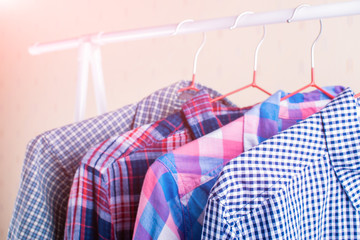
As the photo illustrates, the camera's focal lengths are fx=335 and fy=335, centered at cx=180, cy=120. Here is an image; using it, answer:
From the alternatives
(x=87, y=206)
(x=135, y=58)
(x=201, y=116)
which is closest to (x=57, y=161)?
(x=87, y=206)

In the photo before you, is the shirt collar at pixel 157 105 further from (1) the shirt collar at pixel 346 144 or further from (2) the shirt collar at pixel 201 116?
(1) the shirt collar at pixel 346 144

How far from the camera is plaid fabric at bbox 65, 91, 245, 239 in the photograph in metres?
0.52

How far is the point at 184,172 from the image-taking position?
453mm

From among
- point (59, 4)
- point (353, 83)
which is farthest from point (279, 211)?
point (59, 4)

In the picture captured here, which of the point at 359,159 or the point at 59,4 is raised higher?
the point at 59,4

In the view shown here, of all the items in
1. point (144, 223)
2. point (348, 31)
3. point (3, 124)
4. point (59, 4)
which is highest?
point (59, 4)

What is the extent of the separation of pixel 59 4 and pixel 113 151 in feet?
3.72

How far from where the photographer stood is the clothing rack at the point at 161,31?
472 millimetres

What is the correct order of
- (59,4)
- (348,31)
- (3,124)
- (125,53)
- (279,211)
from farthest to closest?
(3,124) < (59,4) < (125,53) < (348,31) < (279,211)

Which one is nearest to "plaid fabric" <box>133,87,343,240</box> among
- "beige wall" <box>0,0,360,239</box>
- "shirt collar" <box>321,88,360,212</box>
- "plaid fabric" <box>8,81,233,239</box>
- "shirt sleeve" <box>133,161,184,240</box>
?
"shirt sleeve" <box>133,161,184,240</box>

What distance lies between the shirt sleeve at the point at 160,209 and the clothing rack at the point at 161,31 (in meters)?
0.28

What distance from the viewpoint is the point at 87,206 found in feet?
1.76

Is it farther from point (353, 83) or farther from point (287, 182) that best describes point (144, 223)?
point (353, 83)

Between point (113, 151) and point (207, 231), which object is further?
point (113, 151)
